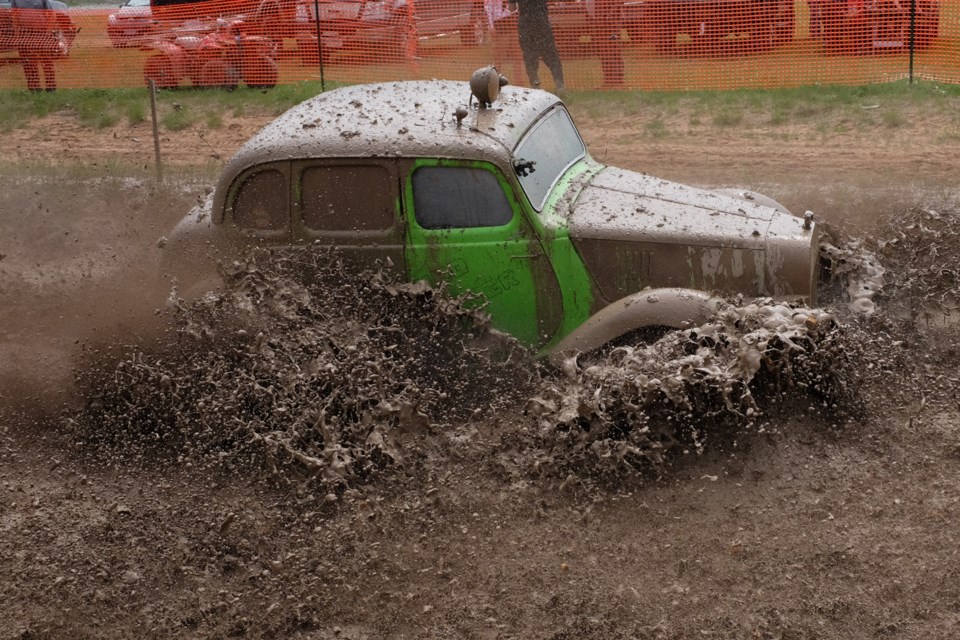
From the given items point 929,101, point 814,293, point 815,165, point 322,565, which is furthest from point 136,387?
point 929,101

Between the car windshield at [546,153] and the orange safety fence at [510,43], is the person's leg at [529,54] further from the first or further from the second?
the car windshield at [546,153]

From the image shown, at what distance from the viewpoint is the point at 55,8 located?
54.4 feet

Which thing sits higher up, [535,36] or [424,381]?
[535,36]

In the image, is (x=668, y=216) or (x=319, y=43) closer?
(x=668, y=216)

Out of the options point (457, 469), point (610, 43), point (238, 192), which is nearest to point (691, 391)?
point (457, 469)

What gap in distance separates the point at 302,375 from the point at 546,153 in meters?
1.92

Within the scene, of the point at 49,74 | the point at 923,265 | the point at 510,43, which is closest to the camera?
the point at 923,265

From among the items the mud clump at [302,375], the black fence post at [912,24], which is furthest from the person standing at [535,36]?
the mud clump at [302,375]

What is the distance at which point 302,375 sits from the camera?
5.75m

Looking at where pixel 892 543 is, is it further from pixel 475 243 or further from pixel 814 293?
pixel 475 243

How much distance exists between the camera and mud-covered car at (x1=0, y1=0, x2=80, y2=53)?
49.8ft

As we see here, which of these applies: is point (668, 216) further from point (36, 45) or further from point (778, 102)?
point (36, 45)

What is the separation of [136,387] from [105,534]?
103 centimetres

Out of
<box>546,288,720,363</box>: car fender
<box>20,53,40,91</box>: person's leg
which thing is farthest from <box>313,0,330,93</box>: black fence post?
<box>546,288,720,363</box>: car fender
